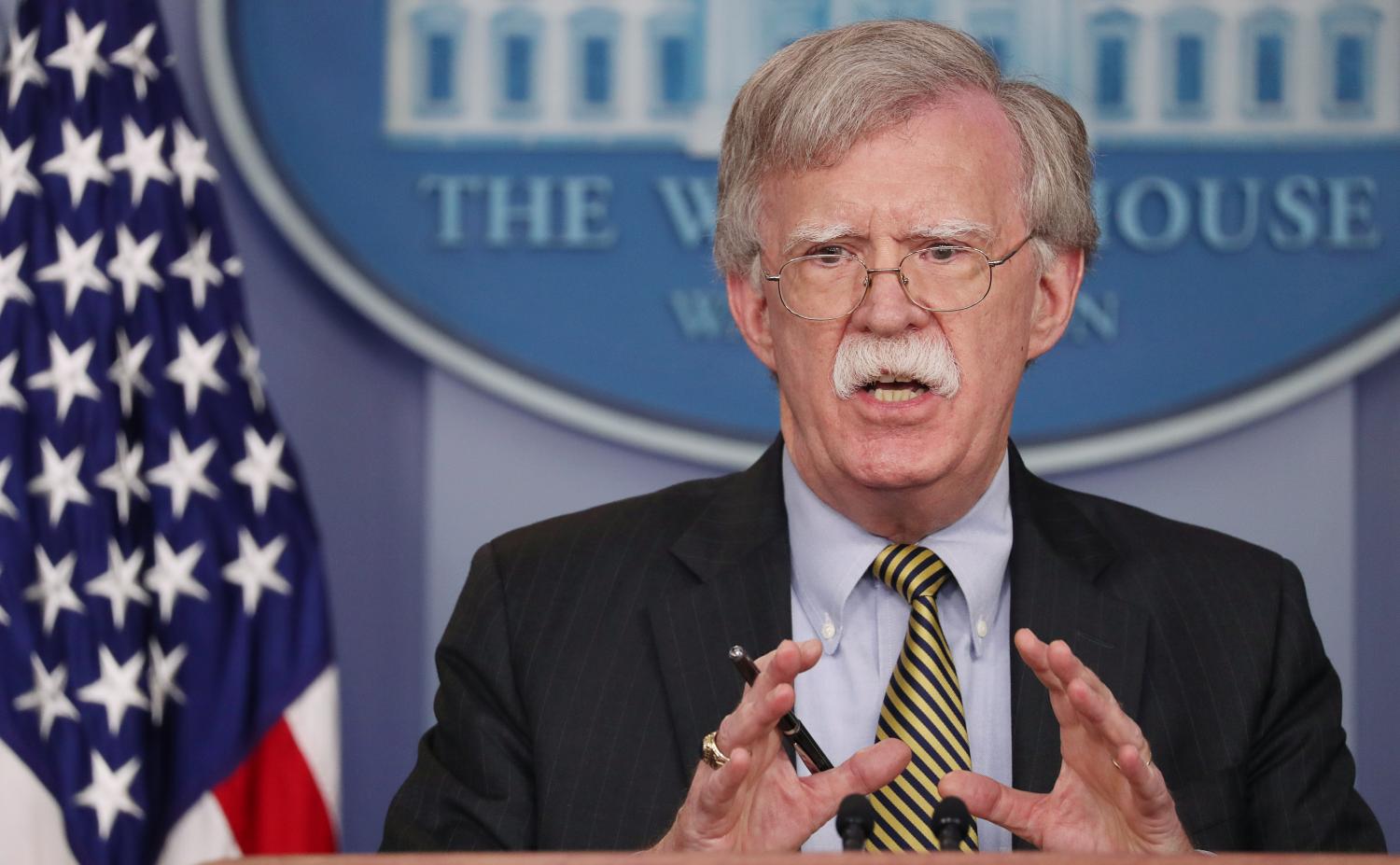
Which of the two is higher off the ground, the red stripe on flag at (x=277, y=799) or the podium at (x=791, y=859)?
the podium at (x=791, y=859)

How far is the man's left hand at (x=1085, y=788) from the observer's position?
1607 millimetres

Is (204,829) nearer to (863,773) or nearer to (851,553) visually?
(851,553)

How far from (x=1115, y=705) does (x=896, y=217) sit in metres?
0.68

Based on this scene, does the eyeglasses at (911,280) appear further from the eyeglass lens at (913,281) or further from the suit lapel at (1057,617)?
the suit lapel at (1057,617)

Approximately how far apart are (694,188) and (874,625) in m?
1.34

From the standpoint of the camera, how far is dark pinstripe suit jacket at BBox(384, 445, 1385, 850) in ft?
6.70

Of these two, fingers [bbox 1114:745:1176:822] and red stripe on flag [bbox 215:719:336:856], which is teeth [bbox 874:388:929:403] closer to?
fingers [bbox 1114:745:1176:822]

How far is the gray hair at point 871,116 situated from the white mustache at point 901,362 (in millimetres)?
229

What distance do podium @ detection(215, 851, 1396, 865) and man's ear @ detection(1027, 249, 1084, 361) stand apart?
101cm

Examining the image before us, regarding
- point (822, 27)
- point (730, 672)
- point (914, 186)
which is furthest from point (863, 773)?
point (822, 27)

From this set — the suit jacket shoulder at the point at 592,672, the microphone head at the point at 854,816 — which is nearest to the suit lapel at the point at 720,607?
the suit jacket shoulder at the point at 592,672

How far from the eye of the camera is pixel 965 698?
206 centimetres

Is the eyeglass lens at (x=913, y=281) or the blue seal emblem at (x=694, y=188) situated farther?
the blue seal emblem at (x=694, y=188)

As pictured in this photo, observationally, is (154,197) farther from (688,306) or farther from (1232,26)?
(1232,26)
